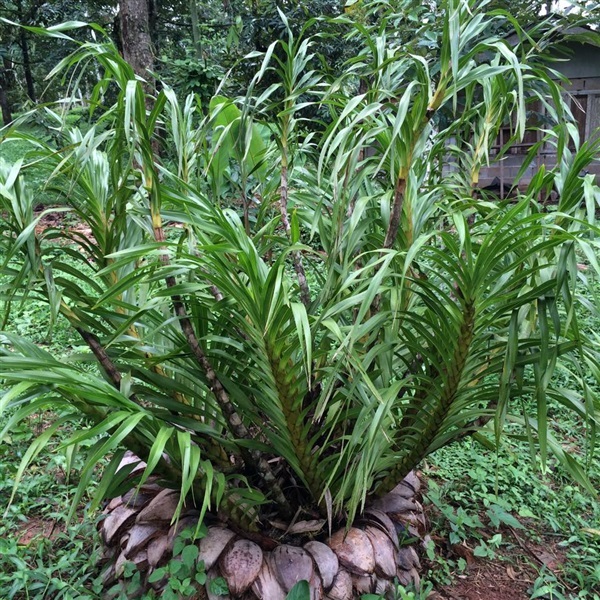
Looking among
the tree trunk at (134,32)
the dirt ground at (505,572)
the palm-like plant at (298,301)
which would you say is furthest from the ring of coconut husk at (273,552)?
the tree trunk at (134,32)

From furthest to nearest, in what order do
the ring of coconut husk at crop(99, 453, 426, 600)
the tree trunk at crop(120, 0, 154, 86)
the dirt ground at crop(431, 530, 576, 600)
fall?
1. the tree trunk at crop(120, 0, 154, 86)
2. the dirt ground at crop(431, 530, 576, 600)
3. the ring of coconut husk at crop(99, 453, 426, 600)

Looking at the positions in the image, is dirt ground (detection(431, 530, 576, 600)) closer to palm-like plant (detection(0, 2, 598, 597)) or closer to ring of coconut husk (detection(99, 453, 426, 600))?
ring of coconut husk (detection(99, 453, 426, 600))

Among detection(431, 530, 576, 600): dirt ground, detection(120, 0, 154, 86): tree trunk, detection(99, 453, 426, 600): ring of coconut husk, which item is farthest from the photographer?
detection(120, 0, 154, 86): tree trunk

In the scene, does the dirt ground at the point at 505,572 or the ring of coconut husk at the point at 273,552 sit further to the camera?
the dirt ground at the point at 505,572

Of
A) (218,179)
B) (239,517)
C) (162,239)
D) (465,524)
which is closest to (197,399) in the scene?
(239,517)

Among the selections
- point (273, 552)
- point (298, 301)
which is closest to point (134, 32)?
point (298, 301)

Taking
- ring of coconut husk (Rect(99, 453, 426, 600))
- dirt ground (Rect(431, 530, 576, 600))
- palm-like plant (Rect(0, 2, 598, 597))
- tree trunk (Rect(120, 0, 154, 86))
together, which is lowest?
dirt ground (Rect(431, 530, 576, 600))

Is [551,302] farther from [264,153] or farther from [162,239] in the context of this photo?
[264,153]

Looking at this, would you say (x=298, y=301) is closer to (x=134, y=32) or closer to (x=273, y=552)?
(x=273, y=552)

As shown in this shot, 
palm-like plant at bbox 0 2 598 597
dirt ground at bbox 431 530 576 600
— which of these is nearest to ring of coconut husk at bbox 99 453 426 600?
palm-like plant at bbox 0 2 598 597

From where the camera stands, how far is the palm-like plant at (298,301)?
102 centimetres

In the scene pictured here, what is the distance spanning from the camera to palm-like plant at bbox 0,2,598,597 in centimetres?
102

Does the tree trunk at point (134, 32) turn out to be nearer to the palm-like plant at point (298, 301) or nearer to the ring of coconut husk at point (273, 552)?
the palm-like plant at point (298, 301)

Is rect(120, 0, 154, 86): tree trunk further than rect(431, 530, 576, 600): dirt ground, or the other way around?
rect(120, 0, 154, 86): tree trunk
